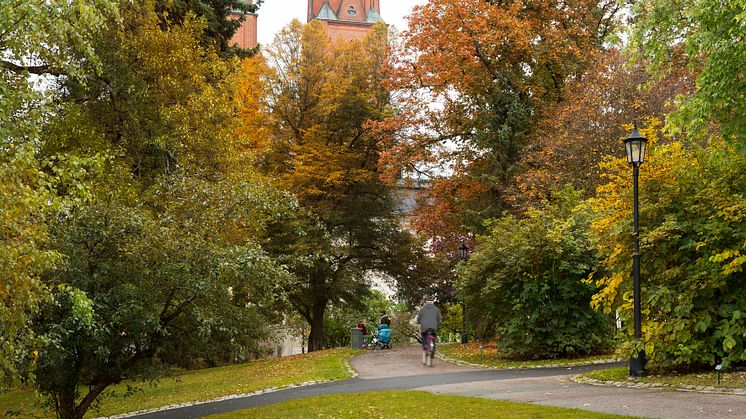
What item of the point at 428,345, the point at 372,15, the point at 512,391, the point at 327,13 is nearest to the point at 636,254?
the point at 512,391

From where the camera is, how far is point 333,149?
3147 centimetres

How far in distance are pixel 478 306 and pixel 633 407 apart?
1224cm

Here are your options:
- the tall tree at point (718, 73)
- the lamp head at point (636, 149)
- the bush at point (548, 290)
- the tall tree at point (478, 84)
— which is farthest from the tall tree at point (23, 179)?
the tall tree at point (478, 84)

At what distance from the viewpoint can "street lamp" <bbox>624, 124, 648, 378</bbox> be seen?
12.8 m

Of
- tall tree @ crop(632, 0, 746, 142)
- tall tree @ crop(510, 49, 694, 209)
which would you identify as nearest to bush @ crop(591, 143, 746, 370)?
tall tree @ crop(632, 0, 746, 142)

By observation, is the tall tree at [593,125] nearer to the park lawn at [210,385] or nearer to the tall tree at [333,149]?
the tall tree at [333,149]

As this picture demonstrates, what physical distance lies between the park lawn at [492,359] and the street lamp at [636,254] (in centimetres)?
459

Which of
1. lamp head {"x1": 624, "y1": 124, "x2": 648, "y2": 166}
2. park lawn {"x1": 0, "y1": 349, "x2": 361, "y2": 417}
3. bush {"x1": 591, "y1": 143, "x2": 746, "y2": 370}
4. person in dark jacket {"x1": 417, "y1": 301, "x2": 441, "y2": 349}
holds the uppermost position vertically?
lamp head {"x1": 624, "y1": 124, "x2": 648, "y2": 166}

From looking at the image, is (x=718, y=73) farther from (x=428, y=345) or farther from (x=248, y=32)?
(x=248, y=32)

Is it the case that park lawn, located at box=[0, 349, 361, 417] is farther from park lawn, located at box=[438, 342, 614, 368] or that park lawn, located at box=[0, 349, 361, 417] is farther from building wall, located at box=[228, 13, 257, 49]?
building wall, located at box=[228, 13, 257, 49]

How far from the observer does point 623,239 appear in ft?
44.8

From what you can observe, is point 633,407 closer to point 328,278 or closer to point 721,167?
point 721,167

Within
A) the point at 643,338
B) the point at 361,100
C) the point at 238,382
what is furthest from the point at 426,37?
the point at 643,338

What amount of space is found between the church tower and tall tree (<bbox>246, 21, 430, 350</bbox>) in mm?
60132
